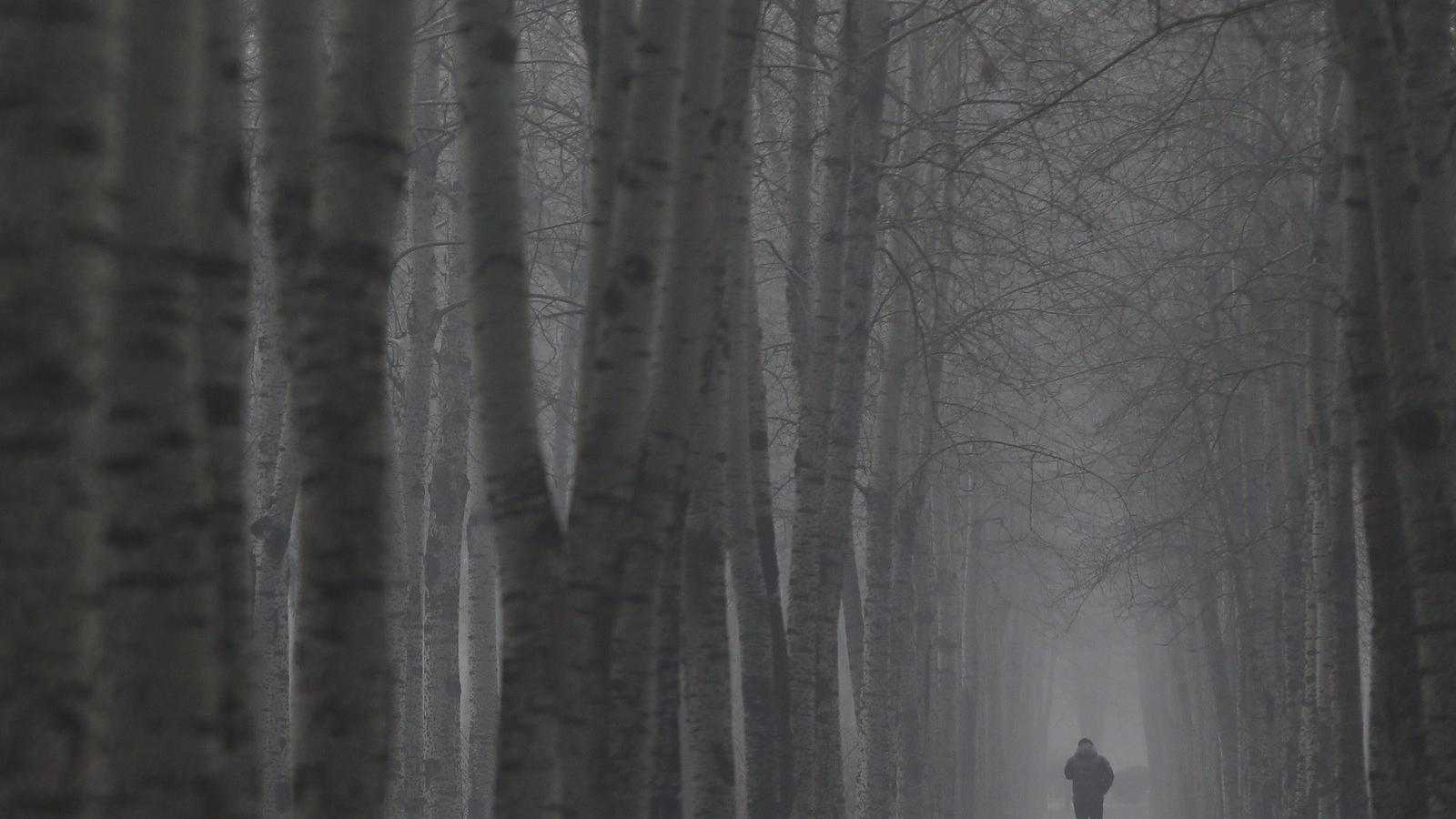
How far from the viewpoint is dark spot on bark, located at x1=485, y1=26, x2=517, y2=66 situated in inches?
162

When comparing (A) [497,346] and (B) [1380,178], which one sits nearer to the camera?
(A) [497,346]

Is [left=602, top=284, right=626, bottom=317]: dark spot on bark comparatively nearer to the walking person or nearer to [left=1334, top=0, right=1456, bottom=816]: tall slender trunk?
[left=1334, top=0, right=1456, bottom=816]: tall slender trunk

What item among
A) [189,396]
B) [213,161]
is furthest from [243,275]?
[189,396]

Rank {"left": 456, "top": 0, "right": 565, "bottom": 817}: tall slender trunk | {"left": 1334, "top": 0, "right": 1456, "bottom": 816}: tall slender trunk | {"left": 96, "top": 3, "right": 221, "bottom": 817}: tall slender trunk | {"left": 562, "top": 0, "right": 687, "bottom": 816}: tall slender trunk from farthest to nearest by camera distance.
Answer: {"left": 1334, "top": 0, "right": 1456, "bottom": 816}: tall slender trunk, {"left": 562, "top": 0, "right": 687, "bottom": 816}: tall slender trunk, {"left": 456, "top": 0, "right": 565, "bottom": 817}: tall slender trunk, {"left": 96, "top": 3, "right": 221, "bottom": 817}: tall slender trunk

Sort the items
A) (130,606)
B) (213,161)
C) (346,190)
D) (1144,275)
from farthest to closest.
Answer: (1144,275), (346,190), (213,161), (130,606)

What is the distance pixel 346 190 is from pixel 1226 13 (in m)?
3.34

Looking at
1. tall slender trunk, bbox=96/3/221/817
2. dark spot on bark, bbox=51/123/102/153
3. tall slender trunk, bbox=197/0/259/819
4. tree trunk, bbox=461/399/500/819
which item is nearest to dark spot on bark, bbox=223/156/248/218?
tall slender trunk, bbox=197/0/259/819

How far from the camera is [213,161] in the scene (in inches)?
118

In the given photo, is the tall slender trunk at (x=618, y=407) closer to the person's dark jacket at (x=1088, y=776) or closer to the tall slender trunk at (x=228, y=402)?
the tall slender trunk at (x=228, y=402)

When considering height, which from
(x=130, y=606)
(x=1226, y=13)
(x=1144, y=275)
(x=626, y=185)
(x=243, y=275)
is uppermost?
(x=1144, y=275)

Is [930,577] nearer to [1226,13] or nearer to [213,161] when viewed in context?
[1226,13]

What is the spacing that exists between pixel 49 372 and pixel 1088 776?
2207cm

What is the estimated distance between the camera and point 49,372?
1870 mm

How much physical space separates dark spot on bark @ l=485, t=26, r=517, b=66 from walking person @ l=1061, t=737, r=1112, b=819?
64.4 ft
